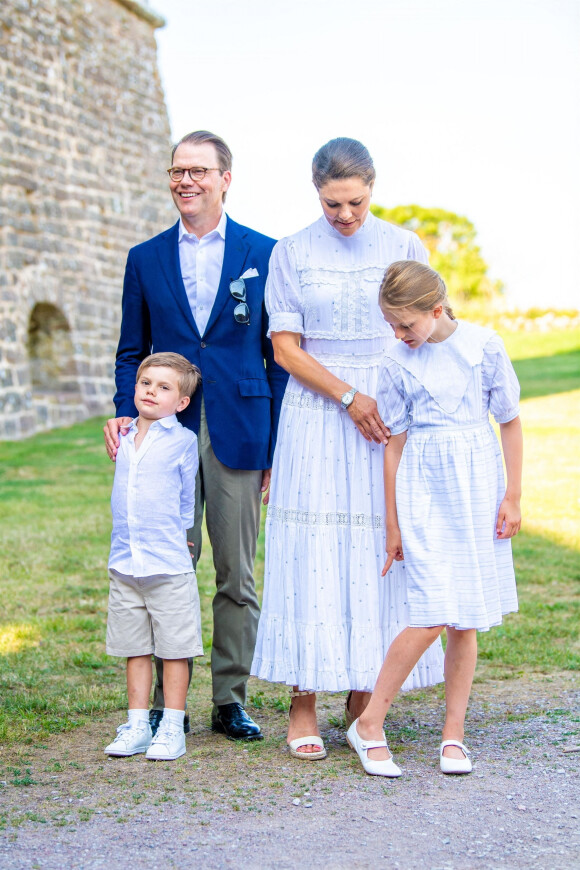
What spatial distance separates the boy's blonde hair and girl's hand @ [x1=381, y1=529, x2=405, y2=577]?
0.86 metres

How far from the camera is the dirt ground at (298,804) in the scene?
2.45 metres

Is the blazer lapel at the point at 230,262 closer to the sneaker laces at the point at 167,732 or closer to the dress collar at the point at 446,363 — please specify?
the dress collar at the point at 446,363

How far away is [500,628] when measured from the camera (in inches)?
205

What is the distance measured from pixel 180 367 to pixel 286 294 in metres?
0.44

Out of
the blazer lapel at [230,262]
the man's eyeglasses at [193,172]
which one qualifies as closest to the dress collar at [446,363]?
the blazer lapel at [230,262]

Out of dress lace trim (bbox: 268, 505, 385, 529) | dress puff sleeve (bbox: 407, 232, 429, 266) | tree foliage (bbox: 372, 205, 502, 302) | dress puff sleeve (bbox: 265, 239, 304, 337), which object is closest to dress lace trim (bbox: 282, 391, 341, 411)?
dress puff sleeve (bbox: 265, 239, 304, 337)

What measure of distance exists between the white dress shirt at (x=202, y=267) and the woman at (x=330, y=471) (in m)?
0.30

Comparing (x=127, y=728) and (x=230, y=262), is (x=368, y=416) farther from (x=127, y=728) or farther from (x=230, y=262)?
(x=127, y=728)

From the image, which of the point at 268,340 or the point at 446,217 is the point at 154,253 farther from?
the point at 446,217

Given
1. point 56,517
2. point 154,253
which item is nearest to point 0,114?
point 56,517

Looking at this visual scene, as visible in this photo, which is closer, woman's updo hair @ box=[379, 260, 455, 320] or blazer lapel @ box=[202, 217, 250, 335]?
woman's updo hair @ box=[379, 260, 455, 320]

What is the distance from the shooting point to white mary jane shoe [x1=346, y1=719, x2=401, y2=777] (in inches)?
121

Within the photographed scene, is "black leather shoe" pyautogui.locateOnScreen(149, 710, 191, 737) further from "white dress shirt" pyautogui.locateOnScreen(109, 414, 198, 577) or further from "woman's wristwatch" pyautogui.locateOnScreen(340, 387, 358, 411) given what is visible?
"woman's wristwatch" pyautogui.locateOnScreen(340, 387, 358, 411)

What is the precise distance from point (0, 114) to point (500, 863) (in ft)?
35.3
